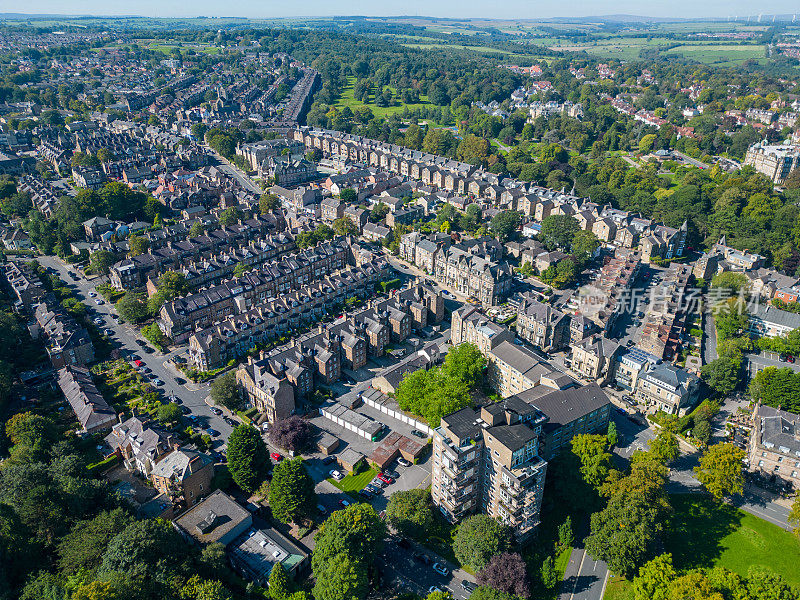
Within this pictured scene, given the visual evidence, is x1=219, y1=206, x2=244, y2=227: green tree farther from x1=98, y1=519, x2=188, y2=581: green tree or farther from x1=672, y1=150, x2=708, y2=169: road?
x1=672, y1=150, x2=708, y2=169: road

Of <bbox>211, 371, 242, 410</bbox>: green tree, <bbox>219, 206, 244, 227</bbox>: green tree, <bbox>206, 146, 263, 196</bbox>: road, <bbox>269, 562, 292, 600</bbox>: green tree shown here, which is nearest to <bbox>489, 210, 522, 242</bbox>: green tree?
<bbox>219, 206, 244, 227</bbox>: green tree

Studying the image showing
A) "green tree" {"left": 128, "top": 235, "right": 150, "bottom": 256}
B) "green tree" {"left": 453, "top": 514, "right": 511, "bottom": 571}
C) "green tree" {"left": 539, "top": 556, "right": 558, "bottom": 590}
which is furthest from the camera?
"green tree" {"left": 128, "top": 235, "right": 150, "bottom": 256}

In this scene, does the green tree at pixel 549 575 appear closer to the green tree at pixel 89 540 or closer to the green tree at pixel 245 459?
the green tree at pixel 245 459

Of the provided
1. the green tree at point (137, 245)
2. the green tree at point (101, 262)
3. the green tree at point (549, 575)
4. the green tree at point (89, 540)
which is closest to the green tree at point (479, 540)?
the green tree at point (549, 575)

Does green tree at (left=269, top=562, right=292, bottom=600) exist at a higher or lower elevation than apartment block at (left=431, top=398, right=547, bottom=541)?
lower

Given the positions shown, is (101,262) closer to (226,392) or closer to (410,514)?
(226,392)

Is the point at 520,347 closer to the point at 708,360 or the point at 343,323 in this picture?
the point at 343,323

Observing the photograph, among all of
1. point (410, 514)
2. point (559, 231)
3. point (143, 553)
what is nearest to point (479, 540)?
point (410, 514)
